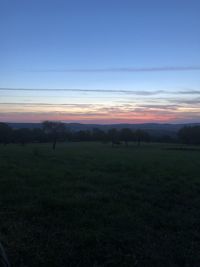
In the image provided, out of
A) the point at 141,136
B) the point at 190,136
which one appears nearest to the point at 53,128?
the point at 141,136

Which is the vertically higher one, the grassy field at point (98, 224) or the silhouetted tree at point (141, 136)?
the silhouetted tree at point (141, 136)

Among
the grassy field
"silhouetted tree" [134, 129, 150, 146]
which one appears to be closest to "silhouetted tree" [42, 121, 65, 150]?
"silhouetted tree" [134, 129, 150, 146]

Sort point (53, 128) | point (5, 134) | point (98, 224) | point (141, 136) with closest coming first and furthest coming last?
point (98, 224), point (5, 134), point (53, 128), point (141, 136)

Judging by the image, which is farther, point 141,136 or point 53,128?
point 141,136

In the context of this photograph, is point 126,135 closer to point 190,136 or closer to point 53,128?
point 190,136

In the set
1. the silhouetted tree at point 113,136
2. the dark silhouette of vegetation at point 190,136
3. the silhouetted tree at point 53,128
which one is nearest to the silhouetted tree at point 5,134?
the silhouetted tree at point 53,128

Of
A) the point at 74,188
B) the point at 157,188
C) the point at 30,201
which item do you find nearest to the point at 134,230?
the point at 30,201

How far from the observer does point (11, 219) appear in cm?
811

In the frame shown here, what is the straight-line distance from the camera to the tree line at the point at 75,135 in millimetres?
84438

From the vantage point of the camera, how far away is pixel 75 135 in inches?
4085

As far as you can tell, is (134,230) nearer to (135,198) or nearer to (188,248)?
(188,248)

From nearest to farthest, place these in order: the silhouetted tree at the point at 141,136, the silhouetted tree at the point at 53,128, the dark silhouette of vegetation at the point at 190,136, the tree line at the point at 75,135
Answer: the tree line at the point at 75,135 → the silhouetted tree at the point at 53,128 → the dark silhouette of vegetation at the point at 190,136 → the silhouetted tree at the point at 141,136

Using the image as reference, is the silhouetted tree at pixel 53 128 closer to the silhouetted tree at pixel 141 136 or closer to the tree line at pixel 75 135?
the tree line at pixel 75 135

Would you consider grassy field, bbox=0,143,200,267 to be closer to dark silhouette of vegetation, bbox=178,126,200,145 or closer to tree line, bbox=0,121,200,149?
tree line, bbox=0,121,200,149
